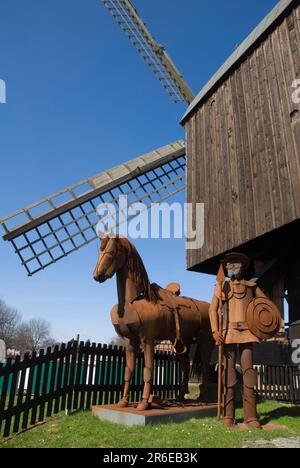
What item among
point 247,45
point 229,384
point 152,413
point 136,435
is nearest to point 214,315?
point 229,384

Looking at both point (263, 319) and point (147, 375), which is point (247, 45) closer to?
point (263, 319)

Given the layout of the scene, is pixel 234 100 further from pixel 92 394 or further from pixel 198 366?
pixel 92 394

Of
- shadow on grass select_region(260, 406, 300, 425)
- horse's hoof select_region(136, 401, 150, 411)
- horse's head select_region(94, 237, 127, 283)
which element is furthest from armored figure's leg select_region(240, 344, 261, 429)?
horse's head select_region(94, 237, 127, 283)

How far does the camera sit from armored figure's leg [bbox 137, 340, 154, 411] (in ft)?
20.7

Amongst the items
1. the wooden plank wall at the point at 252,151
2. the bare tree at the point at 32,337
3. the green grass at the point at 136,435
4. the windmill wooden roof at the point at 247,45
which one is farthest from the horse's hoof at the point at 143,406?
the bare tree at the point at 32,337

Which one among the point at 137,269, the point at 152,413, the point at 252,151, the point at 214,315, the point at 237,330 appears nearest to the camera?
the point at 152,413

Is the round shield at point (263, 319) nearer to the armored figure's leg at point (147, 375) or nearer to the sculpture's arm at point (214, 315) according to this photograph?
the sculpture's arm at point (214, 315)

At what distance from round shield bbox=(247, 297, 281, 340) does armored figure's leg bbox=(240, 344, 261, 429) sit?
0.97ft

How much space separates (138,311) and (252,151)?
539cm

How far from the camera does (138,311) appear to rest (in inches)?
261

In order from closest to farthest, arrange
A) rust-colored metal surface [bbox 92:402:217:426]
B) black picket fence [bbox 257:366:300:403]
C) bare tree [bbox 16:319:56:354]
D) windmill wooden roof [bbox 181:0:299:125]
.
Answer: rust-colored metal surface [bbox 92:402:217:426] → windmill wooden roof [bbox 181:0:299:125] → black picket fence [bbox 257:366:300:403] → bare tree [bbox 16:319:56:354]

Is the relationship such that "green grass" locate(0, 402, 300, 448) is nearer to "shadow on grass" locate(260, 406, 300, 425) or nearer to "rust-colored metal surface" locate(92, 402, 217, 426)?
"rust-colored metal surface" locate(92, 402, 217, 426)

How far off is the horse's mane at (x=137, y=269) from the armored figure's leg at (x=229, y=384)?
1.56 m
